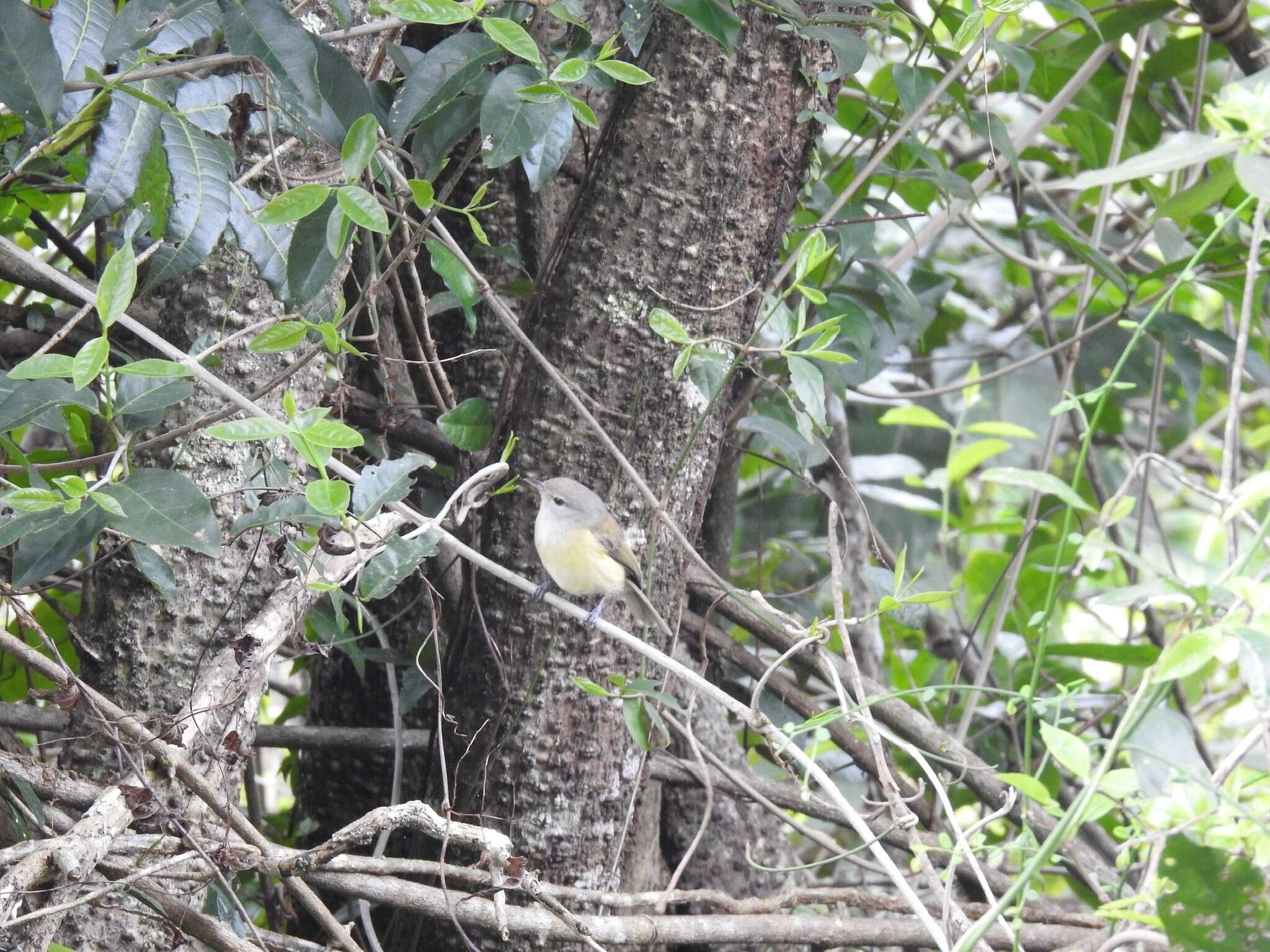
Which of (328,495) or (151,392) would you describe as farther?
(151,392)

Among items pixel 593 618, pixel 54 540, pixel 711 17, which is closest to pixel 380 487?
pixel 54 540

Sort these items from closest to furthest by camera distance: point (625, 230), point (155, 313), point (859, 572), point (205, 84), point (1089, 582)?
point (205, 84), point (625, 230), point (155, 313), point (859, 572), point (1089, 582)

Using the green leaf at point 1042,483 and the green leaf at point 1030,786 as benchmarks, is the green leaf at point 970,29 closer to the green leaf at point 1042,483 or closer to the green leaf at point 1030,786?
the green leaf at point 1042,483

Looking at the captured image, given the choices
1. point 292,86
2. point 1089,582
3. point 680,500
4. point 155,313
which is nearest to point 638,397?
point 680,500

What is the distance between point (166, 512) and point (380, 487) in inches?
13.0

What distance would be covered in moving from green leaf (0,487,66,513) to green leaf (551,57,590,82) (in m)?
0.99

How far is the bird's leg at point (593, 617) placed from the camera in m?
2.21

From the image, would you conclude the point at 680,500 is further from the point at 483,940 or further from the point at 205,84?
the point at 205,84

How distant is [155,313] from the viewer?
2447mm

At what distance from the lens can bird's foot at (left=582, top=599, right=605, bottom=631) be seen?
7.25 ft

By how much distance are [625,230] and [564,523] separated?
0.66 m

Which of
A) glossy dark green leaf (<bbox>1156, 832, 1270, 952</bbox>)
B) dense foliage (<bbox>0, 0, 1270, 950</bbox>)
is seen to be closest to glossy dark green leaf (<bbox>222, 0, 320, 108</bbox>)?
dense foliage (<bbox>0, 0, 1270, 950</bbox>)

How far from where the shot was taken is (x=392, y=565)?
185 cm

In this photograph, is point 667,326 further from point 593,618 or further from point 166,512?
point 166,512
